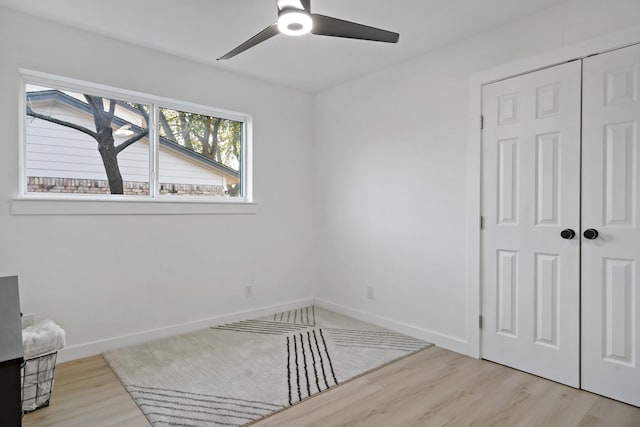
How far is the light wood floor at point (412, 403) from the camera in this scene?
1955mm

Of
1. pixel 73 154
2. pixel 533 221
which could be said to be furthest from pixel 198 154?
pixel 533 221

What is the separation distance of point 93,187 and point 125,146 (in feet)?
1.42

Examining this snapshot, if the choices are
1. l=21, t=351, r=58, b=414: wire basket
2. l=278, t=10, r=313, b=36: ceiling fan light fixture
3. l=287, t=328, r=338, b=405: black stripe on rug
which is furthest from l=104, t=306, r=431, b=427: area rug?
l=278, t=10, r=313, b=36: ceiling fan light fixture

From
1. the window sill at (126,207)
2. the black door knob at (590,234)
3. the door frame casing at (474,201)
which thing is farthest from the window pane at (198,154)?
the black door knob at (590,234)

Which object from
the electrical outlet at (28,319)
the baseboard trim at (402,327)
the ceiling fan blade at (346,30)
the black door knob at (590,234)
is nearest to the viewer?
the ceiling fan blade at (346,30)

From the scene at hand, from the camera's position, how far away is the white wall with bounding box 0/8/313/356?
8.29 feet

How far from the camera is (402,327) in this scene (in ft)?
10.8

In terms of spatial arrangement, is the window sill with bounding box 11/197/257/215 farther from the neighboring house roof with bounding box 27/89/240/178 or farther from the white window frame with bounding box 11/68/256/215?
the neighboring house roof with bounding box 27/89/240/178

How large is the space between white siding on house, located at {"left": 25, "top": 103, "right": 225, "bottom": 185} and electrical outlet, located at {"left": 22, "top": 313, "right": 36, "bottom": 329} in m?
1.00

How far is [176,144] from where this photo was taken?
3.38m

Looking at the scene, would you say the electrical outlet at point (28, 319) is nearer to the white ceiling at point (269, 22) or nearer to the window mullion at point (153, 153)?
the window mullion at point (153, 153)

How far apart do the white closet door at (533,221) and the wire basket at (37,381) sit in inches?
114

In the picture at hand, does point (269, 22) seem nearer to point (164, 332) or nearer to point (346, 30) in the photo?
point (346, 30)

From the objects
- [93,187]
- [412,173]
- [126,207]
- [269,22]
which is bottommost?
[126,207]
